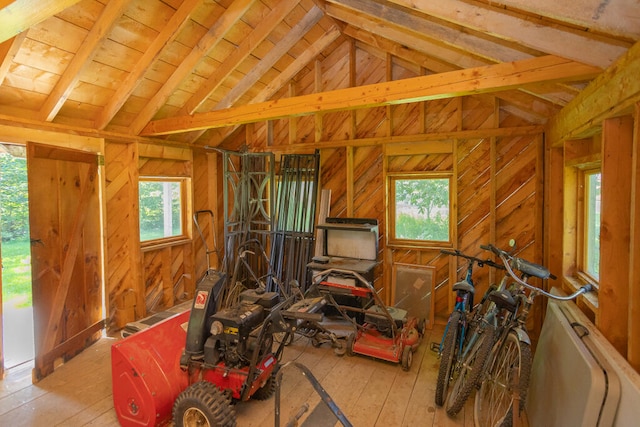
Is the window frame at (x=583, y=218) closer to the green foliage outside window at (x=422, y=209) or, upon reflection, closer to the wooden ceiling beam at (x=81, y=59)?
the green foliage outside window at (x=422, y=209)

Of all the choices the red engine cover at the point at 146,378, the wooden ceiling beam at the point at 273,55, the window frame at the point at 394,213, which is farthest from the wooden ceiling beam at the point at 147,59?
the window frame at the point at 394,213

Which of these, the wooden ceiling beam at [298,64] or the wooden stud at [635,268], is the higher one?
the wooden ceiling beam at [298,64]

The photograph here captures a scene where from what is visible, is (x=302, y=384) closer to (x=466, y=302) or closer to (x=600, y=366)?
(x=466, y=302)

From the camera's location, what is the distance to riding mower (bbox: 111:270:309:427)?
1.98 meters

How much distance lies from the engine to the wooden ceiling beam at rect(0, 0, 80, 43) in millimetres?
1911

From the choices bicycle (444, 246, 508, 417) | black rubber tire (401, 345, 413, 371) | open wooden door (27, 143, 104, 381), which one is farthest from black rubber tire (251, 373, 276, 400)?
open wooden door (27, 143, 104, 381)

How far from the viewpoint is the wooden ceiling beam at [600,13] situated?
52.7 inches

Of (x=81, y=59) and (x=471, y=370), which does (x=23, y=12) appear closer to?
(x=81, y=59)

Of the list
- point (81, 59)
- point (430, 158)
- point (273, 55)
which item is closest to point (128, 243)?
point (81, 59)

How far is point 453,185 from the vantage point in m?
3.75

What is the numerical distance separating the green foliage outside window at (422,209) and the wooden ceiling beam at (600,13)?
97.8 inches

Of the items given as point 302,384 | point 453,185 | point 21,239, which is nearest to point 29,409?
point 302,384

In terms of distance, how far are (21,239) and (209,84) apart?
312cm

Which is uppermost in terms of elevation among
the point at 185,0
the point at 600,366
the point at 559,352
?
the point at 185,0
